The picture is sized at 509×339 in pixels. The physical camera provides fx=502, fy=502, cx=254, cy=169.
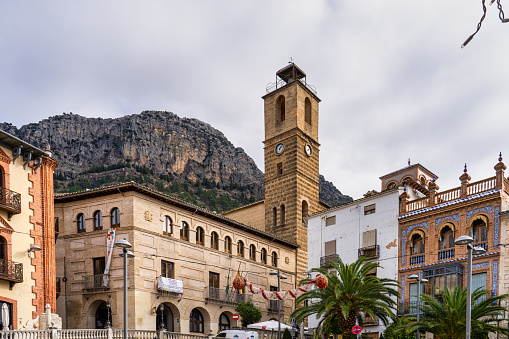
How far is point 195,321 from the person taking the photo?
39.4 m

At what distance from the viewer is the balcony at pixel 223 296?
131 feet

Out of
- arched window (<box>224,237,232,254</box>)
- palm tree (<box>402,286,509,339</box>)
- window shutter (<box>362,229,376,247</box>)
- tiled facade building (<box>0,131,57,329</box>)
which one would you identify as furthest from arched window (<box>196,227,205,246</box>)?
palm tree (<box>402,286,509,339</box>)

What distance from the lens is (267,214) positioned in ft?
183

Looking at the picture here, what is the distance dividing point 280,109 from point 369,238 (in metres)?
23.7

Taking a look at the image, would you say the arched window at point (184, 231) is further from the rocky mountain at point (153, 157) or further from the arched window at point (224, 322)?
the rocky mountain at point (153, 157)

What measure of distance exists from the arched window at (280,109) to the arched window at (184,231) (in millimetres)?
22263

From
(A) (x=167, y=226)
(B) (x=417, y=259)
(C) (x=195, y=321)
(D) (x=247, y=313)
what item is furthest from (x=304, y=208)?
(A) (x=167, y=226)

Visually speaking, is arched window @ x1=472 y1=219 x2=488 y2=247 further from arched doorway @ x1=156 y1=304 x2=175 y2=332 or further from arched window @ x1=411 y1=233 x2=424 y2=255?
arched doorway @ x1=156 y1=304 x2=175 y2=332

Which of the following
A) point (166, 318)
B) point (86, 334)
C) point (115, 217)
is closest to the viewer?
point (86, 334)

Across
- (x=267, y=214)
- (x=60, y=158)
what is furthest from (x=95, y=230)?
(x=60, y=158)

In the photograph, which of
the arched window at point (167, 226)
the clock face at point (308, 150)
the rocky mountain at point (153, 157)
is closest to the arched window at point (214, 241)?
the arched window at point (167, 226)

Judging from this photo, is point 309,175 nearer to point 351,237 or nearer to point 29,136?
point 351,237

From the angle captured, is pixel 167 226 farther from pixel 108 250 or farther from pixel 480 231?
pixel 480 231

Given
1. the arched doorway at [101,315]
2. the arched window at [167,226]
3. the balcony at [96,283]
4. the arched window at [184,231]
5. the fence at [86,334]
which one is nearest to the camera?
the fence at [86,334]
